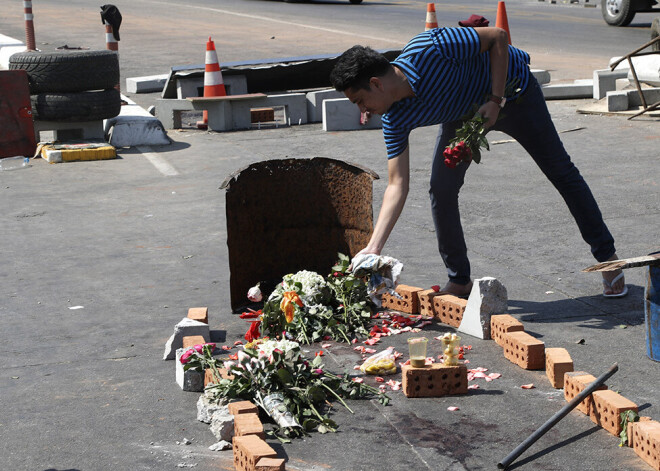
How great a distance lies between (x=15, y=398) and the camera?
4.41 m

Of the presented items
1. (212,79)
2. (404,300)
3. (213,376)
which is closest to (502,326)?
(404,300)

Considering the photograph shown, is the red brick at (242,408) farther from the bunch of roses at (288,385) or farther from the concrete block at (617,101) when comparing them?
the concrete block at (617,101)

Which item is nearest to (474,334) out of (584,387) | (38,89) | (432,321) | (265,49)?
(432,321)

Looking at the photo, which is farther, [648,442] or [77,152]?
[77,152]

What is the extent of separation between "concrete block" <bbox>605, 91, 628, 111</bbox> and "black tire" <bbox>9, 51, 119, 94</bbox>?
598 centimetres

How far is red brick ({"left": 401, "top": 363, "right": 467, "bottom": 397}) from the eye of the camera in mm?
4285

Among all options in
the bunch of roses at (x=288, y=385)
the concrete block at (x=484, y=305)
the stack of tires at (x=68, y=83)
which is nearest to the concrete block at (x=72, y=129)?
the stack of tires at (x=68, y=83)

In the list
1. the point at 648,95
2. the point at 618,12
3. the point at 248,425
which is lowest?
the point at 248,425

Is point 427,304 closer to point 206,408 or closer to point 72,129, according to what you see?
point 206,408

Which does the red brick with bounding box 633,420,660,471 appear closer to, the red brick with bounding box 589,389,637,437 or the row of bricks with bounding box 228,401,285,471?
the red brick with bounding box 589,389,637,437

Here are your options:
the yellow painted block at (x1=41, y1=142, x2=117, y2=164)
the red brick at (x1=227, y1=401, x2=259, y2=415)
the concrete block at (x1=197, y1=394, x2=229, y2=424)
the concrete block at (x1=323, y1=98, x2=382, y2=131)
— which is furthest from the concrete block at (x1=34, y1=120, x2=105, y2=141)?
the red brick at (x1=227, y1=401, x2=259, y2=415)

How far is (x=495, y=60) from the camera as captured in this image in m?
5.04

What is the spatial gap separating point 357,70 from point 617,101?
26.5 feet

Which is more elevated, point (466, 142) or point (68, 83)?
point (466, 142)
